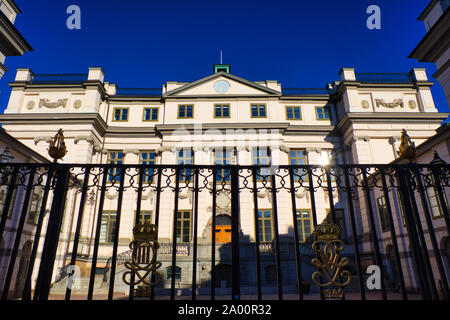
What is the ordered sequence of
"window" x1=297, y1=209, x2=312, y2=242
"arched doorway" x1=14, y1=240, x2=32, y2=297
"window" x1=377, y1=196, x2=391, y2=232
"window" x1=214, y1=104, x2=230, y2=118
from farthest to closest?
"window" x1=214, y1=104, x2=230, y2=118
"window" x1=297, y1=209, x2=312, y2=242
"window" x1=377, y1=196, x2=391, y2=232
"arched doorway" x1=14, y1=240, x2=32, y2=297

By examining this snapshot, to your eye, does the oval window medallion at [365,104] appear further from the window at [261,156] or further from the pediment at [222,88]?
the window at [261,156]

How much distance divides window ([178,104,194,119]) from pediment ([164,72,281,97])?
3.60 feet

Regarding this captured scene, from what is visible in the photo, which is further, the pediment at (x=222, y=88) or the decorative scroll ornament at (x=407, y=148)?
the pediment at (x=222, y=88)

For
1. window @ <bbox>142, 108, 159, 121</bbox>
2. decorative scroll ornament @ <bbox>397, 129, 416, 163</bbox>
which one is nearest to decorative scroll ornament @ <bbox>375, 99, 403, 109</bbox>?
window @ <bbox>142, 108, 159, 121</bbox>

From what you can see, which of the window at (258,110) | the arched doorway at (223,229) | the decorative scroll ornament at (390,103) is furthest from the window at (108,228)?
the decorative scroll ornament at (390,103)

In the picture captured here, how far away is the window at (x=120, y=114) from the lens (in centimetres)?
2598

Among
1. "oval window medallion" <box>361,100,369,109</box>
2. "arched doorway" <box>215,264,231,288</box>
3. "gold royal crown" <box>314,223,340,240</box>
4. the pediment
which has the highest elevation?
the pediment

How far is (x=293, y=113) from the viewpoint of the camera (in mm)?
26344

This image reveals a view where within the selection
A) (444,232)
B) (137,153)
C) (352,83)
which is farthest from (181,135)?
(444,232)

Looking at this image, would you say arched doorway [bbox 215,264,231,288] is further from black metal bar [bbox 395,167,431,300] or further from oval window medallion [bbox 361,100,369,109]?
oval window medallion [bbox 361,100,369,109]

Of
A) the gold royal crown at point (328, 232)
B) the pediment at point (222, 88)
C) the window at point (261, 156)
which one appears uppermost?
the pediment at point (222, 88)

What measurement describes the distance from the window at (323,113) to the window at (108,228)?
66.2ft

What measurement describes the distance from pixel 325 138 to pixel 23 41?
2329 cm

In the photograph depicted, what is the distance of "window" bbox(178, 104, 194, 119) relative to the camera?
993 inches
